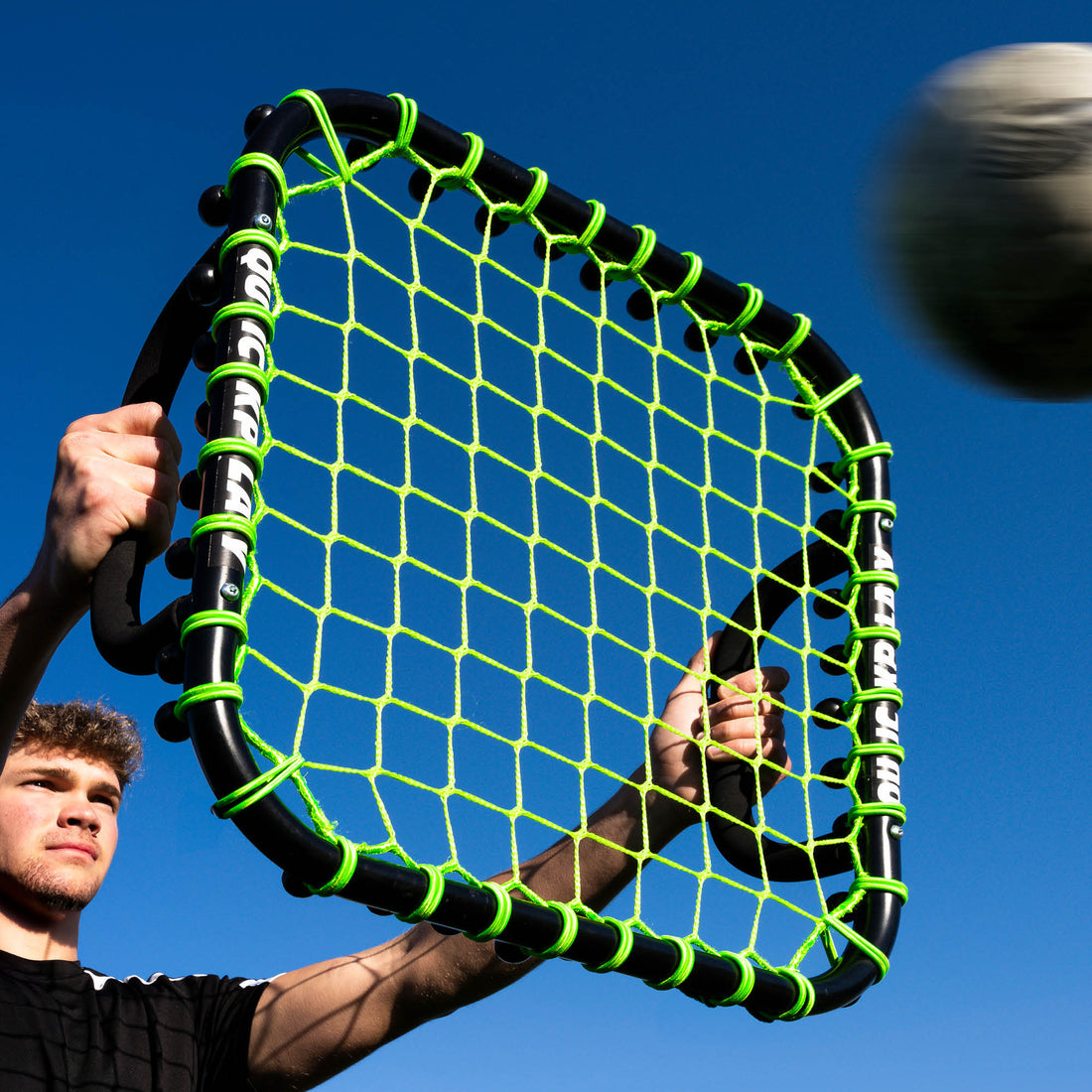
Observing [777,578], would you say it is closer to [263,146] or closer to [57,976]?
[263,146]

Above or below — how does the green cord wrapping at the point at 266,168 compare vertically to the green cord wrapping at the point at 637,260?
below

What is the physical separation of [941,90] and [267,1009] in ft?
6.48

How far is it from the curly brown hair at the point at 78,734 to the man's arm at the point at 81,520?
3.30 feet

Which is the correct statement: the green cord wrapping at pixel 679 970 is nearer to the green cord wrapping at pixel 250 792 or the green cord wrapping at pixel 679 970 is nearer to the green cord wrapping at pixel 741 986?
the green cord wrapping at pixel 741 986

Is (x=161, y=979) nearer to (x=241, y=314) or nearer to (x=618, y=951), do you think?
(x=618, y=951)

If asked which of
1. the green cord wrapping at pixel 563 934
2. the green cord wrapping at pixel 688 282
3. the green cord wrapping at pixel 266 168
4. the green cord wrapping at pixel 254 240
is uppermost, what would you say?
the green cord wrapping at pixel 688 282

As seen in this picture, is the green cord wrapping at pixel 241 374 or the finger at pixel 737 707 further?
the finger at pixel 737 707

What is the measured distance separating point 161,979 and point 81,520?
1140mm

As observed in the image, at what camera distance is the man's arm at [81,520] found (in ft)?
5.31

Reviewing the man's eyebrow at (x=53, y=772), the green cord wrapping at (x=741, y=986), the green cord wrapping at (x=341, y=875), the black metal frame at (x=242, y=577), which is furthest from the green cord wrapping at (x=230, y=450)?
the man's eyebrow at (x=53, y=772)

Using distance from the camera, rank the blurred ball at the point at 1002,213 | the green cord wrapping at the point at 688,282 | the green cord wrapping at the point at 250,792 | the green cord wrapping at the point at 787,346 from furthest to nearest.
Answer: the green cord wrapping at the point at 787,346 < the green cord wrapping at the point at 688,282 < the blurred ball at the point at 1002,213 < the green cord wrapping at the point at 250,792

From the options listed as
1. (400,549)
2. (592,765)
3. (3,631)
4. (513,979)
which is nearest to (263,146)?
(400,549)

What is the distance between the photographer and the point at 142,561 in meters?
1.64

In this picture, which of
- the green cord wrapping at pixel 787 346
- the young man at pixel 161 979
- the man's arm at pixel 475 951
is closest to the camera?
the young man at pixel 161 979
